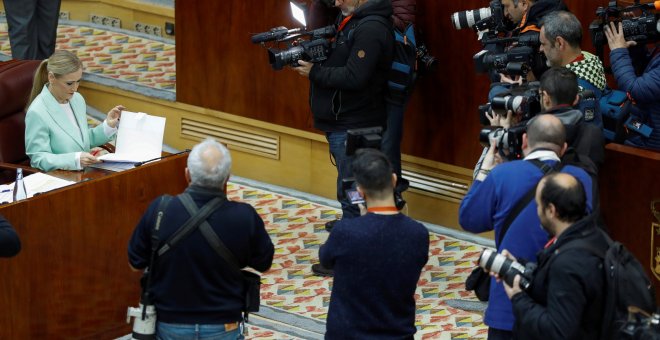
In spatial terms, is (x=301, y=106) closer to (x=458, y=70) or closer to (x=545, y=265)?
(x=458, y=70)

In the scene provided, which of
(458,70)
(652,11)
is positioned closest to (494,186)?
(652,11)

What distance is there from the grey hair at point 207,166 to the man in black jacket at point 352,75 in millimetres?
2008

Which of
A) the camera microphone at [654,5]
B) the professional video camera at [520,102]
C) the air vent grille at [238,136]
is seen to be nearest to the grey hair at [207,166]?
the professional video camera at [520,102]

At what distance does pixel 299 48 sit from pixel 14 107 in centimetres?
159

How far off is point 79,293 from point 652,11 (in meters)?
3.18

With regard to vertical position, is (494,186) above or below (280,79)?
above

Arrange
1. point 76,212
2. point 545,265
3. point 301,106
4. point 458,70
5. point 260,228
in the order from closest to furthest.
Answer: point 545,265 < point 260,228 < point 76,212 < point 458,70 < point 301,106

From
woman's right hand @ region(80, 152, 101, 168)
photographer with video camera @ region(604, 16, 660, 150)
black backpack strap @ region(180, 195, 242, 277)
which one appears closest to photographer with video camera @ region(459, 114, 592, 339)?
black backpack strap @ region(180, 195, 242, 277)

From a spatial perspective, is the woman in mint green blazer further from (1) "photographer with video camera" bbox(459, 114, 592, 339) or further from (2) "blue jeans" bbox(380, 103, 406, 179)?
(1) "photographer with video camera" bbox(459, 114, 592, 339)

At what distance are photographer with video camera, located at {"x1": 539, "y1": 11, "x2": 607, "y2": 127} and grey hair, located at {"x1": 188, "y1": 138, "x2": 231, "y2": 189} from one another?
1899 millimetres

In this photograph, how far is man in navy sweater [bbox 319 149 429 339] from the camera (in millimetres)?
4738

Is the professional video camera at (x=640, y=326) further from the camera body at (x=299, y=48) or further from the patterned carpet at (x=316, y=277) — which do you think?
the camera body at (x=299, y=48)

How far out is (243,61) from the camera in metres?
8.77

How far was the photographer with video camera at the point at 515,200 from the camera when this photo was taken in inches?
196
